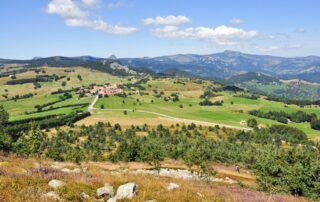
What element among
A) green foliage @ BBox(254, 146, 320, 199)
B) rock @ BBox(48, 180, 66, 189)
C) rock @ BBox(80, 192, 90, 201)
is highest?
rock @ BBox(48, 180, 66, 189)

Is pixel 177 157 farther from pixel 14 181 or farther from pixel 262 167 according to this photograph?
pixel 14 181

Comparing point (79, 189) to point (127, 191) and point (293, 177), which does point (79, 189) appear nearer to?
point (127, 191)

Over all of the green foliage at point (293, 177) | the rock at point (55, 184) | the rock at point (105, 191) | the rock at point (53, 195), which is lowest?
the green foliage at point (293, 177)

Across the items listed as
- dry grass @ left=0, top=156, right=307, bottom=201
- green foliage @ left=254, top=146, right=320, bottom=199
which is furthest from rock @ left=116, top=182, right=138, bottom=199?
green foliage @ left=254, top=146, right=320, bottom=199

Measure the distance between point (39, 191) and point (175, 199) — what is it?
22.6 feet

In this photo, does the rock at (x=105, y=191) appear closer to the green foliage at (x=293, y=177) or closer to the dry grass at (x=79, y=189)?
the dry grass at (x=79, y=189)

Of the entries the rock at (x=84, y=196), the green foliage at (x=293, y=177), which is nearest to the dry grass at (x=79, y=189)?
the rock at (x=84, y=196)

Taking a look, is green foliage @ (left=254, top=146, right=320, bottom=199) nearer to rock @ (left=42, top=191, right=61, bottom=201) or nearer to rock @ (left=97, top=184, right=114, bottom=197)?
rock @ (left=97, top=184, right=114, bottom=197)

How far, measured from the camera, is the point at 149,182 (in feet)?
67.9

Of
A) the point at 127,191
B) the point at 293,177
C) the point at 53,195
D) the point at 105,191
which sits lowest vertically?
the point at 293,177

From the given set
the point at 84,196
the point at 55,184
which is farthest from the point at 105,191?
the point at 55,184

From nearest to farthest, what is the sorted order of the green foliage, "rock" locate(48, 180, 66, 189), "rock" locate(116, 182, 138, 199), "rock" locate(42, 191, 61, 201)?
"rock" locate(42, 191, 61, 201), "rock" locate(116, 182, 138, 199), "rock" locate(48, 180, 66, 189), the green foliage

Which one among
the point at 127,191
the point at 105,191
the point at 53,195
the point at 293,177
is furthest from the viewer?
the point at 293,177

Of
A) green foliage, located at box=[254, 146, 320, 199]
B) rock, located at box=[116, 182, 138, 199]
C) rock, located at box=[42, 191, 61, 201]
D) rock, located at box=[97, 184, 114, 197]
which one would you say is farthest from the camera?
green foliage, located at box=[254, 146, 320, 199]
